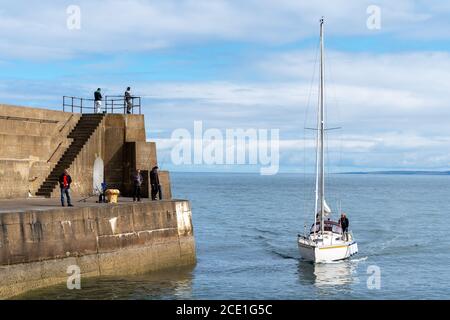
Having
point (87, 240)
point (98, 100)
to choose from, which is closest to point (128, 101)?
point (98, 100)

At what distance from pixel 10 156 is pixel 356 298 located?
14.5 m

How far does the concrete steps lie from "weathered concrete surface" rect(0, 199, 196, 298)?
2021mm

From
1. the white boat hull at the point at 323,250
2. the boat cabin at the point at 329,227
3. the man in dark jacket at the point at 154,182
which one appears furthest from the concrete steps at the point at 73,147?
the boat cabin at the point at 329,227

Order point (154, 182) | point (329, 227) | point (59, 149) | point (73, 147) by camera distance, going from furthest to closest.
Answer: point (329, 227), point (73, 147), point (59, 149), point (154, 182)

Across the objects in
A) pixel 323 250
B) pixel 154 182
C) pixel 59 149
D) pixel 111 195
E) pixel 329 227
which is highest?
pixel 59 149

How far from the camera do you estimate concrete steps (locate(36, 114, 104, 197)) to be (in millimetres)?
30281

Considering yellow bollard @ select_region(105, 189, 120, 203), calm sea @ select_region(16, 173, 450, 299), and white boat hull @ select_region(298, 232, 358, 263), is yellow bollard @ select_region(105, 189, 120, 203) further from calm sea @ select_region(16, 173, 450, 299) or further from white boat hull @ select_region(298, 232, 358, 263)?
white boat hull @ select_region(298, 232, 358, 263)

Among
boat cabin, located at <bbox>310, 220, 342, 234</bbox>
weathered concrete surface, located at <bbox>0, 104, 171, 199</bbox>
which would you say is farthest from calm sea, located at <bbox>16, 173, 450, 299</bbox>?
weathered concrete surface, located at <bbox>0, 104, 171, 199</bbox>

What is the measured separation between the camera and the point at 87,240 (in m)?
24.3

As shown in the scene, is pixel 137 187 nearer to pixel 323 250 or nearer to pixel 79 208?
pixel 79 208

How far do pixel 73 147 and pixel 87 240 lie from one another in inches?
345

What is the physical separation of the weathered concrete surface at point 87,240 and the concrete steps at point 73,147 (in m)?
2.02

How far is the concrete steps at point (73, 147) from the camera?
30.3 metres
